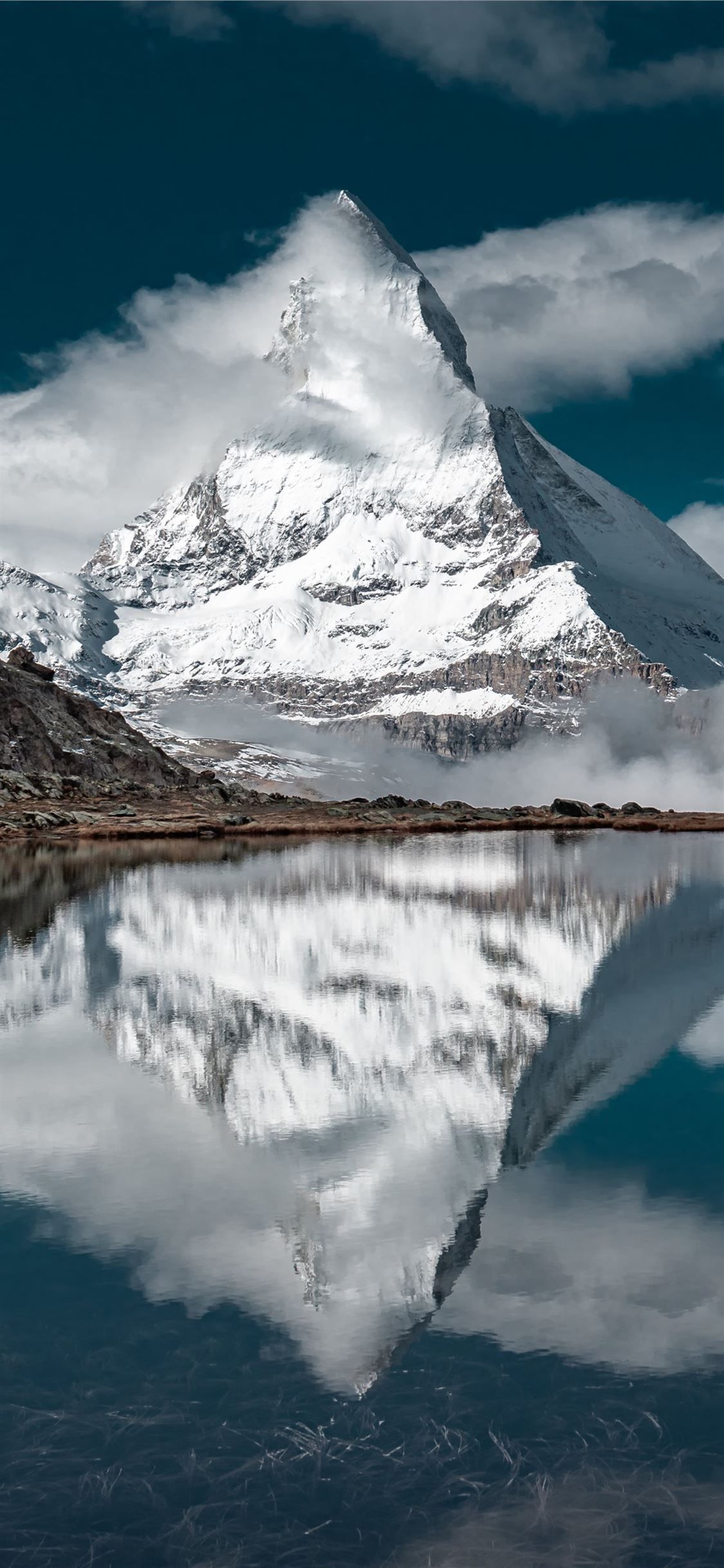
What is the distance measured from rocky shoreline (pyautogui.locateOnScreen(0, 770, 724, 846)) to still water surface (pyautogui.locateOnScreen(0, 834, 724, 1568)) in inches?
3060

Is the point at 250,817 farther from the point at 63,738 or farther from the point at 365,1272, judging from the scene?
the point at 365,1272

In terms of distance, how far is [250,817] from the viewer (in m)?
128

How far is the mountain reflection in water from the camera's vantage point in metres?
14.8

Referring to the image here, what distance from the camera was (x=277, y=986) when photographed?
3353 centimetres

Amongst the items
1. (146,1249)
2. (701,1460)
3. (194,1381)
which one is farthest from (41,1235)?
(701,1460)

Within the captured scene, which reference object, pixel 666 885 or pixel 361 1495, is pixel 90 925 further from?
pixel 361 1495

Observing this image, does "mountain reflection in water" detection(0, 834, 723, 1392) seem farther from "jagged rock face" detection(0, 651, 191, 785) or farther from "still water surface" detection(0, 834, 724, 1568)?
"jagged rock face" detection(0, 651, 191, 785)

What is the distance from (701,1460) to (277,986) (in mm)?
22559

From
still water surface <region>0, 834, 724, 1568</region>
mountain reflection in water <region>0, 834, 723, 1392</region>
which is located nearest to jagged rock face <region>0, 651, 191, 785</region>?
mountain reflection in water <region>0, 834, 723, 1392</region>

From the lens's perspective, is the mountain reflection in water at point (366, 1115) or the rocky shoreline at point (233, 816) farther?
the rocky shoreline at point (233, 816)

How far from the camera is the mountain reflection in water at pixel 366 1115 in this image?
14.8m

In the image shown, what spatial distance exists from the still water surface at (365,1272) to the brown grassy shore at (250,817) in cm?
7704

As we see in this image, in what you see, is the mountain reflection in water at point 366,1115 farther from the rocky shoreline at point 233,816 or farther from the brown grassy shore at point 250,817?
the rocky shoreline at point 233,816

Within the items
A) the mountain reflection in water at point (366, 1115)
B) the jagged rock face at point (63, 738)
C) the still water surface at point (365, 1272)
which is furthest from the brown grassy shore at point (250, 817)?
the still water surface at point (365, 1272)
